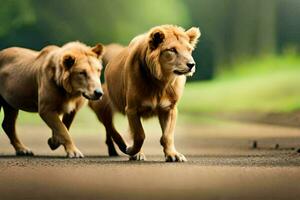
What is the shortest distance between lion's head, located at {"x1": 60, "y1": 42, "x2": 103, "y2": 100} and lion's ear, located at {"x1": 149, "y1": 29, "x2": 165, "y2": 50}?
0.72m

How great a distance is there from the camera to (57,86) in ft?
22.5

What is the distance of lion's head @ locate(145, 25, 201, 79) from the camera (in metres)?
5.96

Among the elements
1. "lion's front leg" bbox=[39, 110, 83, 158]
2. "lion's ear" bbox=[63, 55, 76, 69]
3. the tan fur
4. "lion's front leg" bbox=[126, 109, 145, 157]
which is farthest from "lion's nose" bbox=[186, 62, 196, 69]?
the tan fur

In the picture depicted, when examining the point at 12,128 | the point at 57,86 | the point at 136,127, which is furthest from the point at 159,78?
the point at 12,128

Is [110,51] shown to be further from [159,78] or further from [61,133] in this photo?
[159,78]

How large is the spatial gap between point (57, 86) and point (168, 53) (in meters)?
1.23

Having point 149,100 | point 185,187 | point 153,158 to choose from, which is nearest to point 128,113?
point 149,100

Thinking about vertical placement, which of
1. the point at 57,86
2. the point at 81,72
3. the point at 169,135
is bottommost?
the point at 169,135

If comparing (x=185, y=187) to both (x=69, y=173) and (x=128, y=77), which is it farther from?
(x=128, y=77)

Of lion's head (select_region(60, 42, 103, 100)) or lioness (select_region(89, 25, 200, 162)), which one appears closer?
lioness (select_region(89, 25, 200, 162))

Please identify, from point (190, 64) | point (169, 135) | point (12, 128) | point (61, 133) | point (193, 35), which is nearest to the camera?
point (190, 64)

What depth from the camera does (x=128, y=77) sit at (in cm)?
622

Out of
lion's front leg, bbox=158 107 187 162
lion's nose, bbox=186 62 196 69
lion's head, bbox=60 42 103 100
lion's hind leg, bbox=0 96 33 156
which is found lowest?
→ lion's hind leg, bbox=0 96 33 156

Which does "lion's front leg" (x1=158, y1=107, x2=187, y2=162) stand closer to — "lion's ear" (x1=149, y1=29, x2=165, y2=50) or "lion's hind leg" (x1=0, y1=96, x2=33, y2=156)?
"lion's ear" (x1=149, y1=29, x2=165, y2=50)
